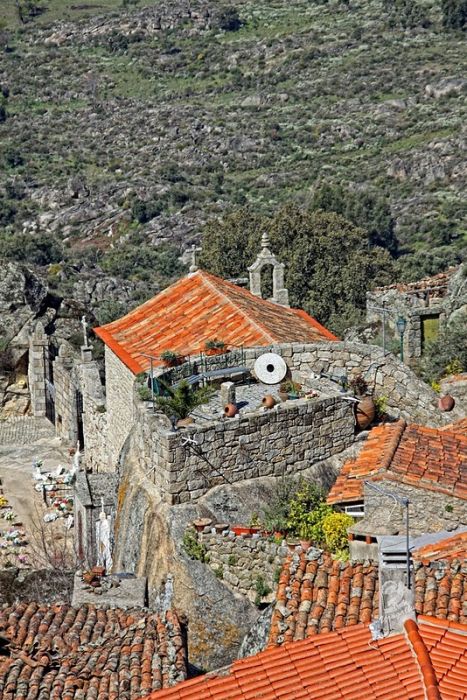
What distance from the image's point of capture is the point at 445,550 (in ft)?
50.9

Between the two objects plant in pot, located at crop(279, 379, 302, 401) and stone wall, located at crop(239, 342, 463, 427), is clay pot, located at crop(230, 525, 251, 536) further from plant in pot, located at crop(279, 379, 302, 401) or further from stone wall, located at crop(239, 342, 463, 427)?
stone wall, located at crop(239, 342, 463, 427)

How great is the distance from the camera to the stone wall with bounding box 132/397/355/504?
58.5 ft

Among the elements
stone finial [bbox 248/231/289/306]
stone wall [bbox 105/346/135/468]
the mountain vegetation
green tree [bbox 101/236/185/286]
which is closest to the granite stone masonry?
stone wall [bbox 105/346/135/468]

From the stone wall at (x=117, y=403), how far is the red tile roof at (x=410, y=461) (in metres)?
5.38

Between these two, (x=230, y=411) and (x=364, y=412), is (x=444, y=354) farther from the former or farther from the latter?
(x=230, y=411)

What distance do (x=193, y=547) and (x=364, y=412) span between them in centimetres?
456

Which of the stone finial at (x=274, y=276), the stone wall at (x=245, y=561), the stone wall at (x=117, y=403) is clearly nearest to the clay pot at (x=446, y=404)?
the stone wall at (x=117, y=403)

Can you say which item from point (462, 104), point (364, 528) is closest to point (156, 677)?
point (364, 528)

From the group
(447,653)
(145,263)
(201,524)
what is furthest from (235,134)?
(447,653)

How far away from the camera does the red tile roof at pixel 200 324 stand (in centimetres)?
2284

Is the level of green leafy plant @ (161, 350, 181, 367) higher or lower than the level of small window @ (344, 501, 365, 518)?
higher

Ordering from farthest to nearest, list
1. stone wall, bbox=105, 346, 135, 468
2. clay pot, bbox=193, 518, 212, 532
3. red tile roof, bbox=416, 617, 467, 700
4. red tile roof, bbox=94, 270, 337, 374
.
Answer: stone wall, bbox=105, 346, 135, 468
red tile roof, bbox=94, 270, 337, 374
clay pot, bbox=193, 518, 212, 532
red tile roof, bbox=416, 617, 467, 700

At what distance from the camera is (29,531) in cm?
2533

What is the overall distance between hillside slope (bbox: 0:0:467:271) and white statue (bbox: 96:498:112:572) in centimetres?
3946
